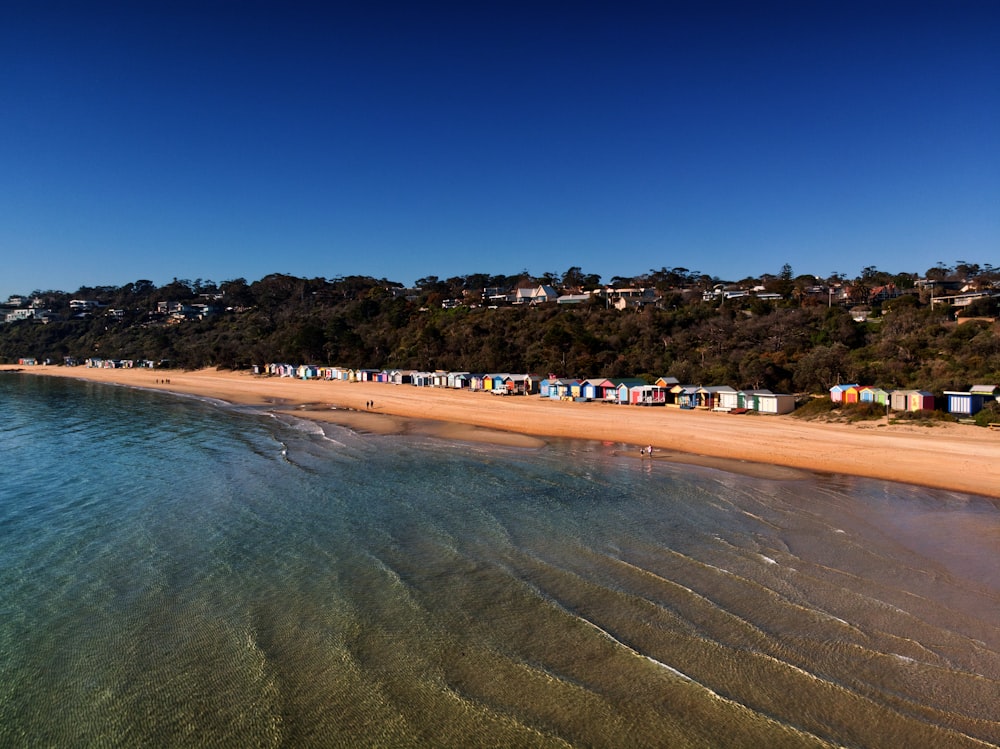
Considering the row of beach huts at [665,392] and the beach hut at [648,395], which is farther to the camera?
the beach hut at [648,395]

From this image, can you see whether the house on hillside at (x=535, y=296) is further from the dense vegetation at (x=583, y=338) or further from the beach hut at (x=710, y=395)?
the beach hut at (x=710, y=395)

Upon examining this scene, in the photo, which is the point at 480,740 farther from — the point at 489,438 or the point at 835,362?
the point at 835,362

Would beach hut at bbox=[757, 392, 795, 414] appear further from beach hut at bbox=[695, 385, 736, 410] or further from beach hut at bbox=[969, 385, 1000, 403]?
beach hut at bbox=[969, 385, 1000, 403]

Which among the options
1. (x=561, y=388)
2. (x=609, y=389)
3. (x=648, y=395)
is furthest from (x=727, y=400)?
(x=561, y=388)

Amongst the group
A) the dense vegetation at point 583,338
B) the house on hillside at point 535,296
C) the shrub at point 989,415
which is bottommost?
the shrub at point 989,415

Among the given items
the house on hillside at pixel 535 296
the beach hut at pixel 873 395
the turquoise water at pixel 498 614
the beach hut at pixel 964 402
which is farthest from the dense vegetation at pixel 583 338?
the turquoise water at pixel 498 614

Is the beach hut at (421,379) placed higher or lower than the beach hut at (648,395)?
higher

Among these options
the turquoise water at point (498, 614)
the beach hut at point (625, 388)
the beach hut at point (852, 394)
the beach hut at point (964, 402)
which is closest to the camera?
the turquoise water at point (498, 614)

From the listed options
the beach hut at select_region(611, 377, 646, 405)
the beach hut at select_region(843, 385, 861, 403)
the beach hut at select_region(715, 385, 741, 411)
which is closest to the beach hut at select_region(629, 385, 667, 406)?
the beach hut at select_region(611, 377, 646, 405)
